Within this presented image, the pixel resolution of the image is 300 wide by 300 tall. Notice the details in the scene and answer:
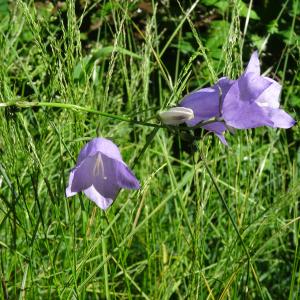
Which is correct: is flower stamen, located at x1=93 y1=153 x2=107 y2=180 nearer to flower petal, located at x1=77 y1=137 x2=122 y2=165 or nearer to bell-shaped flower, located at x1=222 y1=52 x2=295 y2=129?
flower petal, located at x1=77 y1=137 x2=122 y2=165

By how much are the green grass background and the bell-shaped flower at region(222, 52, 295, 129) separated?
6cm

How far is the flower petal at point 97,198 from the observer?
116 centimetres

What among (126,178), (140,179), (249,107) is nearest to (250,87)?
(249,107)

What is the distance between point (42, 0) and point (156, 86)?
809 millimetres

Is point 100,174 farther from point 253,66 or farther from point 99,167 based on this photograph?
point 253,66

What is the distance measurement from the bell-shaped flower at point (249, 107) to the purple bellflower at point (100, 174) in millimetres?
180

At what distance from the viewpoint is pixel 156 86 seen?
3559 mm

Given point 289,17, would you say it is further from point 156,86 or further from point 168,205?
point 168,205

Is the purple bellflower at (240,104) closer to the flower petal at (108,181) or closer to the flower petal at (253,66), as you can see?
the flower petal at (253,66)

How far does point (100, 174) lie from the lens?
1.19 meters

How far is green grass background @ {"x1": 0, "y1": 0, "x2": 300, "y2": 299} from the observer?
4.42 feet

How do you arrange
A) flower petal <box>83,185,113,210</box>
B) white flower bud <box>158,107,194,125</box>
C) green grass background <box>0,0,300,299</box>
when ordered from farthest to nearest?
green grass background <box>0,0,300,299</box>, flower petal <box>83,185,113,210</box>, white flower bud <box>158,107,194,125</box>

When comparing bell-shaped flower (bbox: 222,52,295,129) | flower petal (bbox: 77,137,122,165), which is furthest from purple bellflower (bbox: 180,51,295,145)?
flower petal (bbox: 77,137,122,165)

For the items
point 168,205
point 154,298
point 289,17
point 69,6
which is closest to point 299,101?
point 289,17
